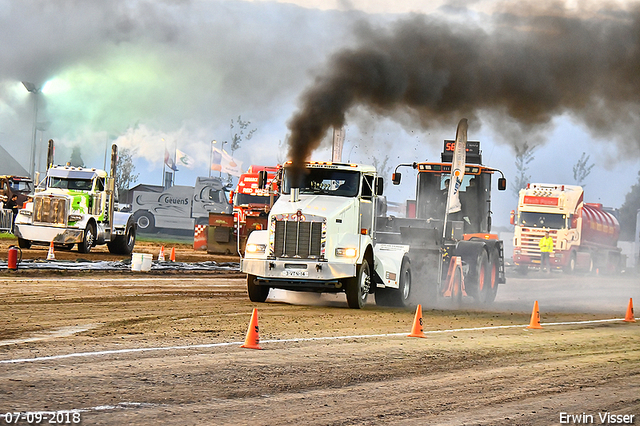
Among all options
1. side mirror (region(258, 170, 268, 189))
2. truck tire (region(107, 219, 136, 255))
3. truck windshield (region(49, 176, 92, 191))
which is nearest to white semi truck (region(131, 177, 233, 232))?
truck tire (region(107, 219, 136, 255))

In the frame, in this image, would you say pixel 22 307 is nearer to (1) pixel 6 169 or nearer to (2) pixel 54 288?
(2) pixel 54 288

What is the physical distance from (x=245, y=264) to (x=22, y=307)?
13.9 feet

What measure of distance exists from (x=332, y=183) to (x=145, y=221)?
136 feet

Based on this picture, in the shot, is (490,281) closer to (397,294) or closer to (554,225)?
(397,294)

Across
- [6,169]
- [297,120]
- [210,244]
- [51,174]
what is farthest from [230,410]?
[6,169]

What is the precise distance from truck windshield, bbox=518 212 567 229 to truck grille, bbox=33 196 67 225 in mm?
23848

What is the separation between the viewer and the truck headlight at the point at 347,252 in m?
16.4

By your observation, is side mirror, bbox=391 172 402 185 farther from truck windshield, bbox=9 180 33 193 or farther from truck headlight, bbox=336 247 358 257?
truck windshield, bbox=9 180 33 193

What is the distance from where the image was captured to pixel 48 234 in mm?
29188

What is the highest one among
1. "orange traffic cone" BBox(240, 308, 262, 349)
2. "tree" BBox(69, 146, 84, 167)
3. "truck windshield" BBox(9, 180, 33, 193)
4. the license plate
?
"tree" BBox(69, 146, 84, 167)

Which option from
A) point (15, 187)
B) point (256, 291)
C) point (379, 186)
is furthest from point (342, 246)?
point (15, 187)

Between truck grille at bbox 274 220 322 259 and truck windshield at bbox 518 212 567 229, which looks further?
truck windshield at bbox 518 212 567 229

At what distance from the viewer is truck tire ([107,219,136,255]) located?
32.2 metres

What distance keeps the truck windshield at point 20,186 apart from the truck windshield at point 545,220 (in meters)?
25.9
